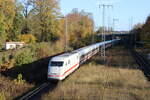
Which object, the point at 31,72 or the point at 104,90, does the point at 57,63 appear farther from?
the point at 31,72

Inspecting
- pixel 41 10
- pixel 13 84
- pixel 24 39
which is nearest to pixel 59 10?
pixel 41 10

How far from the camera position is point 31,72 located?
89.9ft

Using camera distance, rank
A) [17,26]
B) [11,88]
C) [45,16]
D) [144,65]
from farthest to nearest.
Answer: [17,26], [45,16], [144,65], [11,88]

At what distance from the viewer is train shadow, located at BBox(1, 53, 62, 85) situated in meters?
23.8

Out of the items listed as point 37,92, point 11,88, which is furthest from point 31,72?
point 37,92

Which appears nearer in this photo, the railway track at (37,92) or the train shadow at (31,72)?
the railway track at (37,92)

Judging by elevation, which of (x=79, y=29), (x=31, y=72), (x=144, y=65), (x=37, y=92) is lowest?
(x=144, y=65)

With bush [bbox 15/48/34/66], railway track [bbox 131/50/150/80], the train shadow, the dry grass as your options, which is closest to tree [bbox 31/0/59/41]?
the train shadow

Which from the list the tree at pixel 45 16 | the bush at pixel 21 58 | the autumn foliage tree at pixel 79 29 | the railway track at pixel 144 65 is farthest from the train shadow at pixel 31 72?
the autumn foliage tree at pixel 79 29

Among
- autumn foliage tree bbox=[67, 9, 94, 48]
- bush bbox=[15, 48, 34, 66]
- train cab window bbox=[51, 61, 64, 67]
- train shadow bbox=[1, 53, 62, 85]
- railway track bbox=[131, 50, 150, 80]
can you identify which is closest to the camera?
train cab window bbox=[51, 61, 64, 67]

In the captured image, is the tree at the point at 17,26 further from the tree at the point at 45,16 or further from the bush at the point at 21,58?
the bush at the point at 21,58

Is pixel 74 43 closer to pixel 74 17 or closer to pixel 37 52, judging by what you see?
pixel 74 17

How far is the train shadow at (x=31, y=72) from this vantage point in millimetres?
23828

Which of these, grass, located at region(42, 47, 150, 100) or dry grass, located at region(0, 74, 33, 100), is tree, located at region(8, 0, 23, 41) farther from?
grass, located at region(42, 47, 150, 100)
